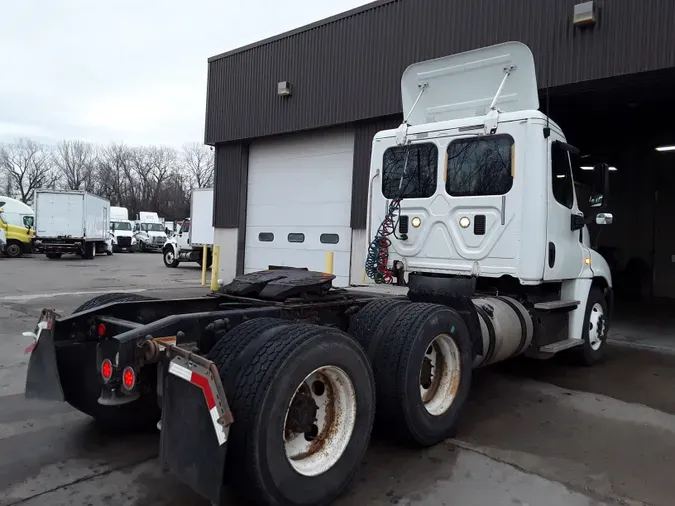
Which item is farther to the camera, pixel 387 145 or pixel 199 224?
pixel 199 224

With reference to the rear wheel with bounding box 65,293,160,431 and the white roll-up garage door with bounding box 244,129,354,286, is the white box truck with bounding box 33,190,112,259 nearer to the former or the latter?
the white roll-up garage door with bounding box 244,129,354,286

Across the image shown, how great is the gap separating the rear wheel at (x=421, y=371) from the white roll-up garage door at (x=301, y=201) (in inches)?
304

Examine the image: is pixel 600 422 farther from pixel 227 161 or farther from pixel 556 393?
pixel 227 161

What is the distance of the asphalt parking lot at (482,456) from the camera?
322 centimetres

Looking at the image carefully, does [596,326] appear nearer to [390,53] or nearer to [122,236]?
[390,53]

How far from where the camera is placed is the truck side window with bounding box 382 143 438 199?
5.88m

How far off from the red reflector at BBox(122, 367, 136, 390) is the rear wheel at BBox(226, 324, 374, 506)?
0.60m

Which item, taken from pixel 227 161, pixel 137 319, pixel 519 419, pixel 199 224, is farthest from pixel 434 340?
pixel 199 224

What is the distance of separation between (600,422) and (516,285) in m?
1.60

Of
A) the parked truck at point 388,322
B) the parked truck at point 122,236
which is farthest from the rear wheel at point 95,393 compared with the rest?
the parked truck at point 122,236

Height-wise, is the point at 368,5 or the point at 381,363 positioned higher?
the point at 368,5

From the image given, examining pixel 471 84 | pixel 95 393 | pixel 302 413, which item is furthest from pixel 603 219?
pixel 95 393

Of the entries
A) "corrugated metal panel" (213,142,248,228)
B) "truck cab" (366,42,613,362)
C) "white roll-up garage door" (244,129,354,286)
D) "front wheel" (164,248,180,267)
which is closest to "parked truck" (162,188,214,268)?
"front wheel" (164,248,180,267)

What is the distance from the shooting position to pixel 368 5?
36.4 feet
